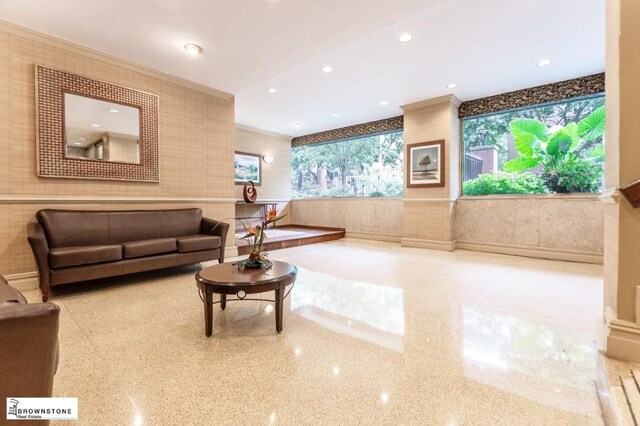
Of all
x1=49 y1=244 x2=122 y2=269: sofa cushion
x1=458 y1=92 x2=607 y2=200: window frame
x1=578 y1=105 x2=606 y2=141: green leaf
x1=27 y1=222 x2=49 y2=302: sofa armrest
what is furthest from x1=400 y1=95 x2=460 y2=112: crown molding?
x1=27 y1=222 x2=49 y2=302: sofa armrest

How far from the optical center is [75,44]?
3451 millimetres

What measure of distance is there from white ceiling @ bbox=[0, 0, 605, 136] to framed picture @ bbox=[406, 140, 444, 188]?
1117 millimetres

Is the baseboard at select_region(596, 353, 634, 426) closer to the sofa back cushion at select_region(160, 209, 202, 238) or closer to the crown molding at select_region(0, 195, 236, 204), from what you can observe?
the sofa back cushion at select_region(160, 209, 202, 238)

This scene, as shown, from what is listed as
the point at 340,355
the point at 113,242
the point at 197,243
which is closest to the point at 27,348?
the point at 340,355

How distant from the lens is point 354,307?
2727 millimetres

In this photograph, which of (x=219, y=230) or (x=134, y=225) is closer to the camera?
(x=134, y=225)

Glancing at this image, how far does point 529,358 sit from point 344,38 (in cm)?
345

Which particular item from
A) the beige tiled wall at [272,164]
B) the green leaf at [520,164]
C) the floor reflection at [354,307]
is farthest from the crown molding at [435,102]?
the floor reflection at [354,307]

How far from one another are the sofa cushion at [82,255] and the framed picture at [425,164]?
5.24 m

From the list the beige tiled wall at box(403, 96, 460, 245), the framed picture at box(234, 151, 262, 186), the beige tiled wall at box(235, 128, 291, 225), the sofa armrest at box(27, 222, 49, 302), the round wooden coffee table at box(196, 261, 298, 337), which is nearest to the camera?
the round wooden coffee table at box(196, 261, 298, 337)

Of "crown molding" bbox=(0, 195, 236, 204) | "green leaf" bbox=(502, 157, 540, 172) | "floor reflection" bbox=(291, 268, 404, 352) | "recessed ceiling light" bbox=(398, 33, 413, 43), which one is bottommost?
"floor reflection" bbox=(291, 268, 404, 352)

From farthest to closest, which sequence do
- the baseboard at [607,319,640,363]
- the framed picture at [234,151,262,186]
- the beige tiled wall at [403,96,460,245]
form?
the framed picture at [234,151,262,186], the beige tiled wall at [403,96,460,245], the baseboard at [607,319,640,363]

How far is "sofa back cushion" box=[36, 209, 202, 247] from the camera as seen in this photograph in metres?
3.23

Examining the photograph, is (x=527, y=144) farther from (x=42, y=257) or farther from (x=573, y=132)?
(x=42, y=257)
